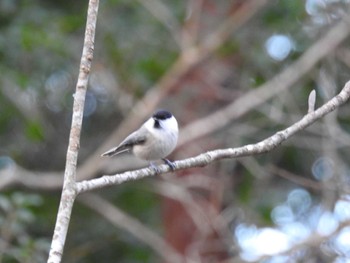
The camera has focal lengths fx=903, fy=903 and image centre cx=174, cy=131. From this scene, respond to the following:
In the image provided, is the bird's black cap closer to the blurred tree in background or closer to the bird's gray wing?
the bird's gray wing

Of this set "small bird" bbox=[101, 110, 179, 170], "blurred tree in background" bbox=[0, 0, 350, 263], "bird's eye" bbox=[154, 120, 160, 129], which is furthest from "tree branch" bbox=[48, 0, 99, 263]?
"blurred tree in background" bbox=[0, 0, 350, 263]

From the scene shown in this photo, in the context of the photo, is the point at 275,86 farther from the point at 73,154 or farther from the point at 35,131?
the point at 73,154

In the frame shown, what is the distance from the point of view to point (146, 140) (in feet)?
14.6

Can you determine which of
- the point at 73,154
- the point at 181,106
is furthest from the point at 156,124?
the point at 181,106

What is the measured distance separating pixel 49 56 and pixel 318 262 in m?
3.20

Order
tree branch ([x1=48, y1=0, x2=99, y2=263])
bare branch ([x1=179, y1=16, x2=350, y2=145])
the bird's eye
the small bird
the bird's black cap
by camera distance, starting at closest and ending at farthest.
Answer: tree branch ([x1=48, y1=0, x2=99, y2=263]) → the small bird → the bird's eye → the bird's black cap → bare branch ([x1=179, y1=16, x2=350, y2=145])

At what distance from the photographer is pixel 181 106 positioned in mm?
8531

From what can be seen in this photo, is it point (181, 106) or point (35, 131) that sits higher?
point (181, 106)

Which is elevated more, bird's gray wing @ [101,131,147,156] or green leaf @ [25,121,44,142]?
green leaf @ [25,121,44,142]

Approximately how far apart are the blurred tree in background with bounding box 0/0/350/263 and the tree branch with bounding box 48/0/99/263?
3703 mm

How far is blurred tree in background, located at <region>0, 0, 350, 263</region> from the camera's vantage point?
7.52 metres

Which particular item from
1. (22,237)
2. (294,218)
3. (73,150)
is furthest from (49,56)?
(73,150)

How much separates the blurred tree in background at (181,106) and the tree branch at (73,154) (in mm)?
3703

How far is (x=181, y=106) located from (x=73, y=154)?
17.4ft
